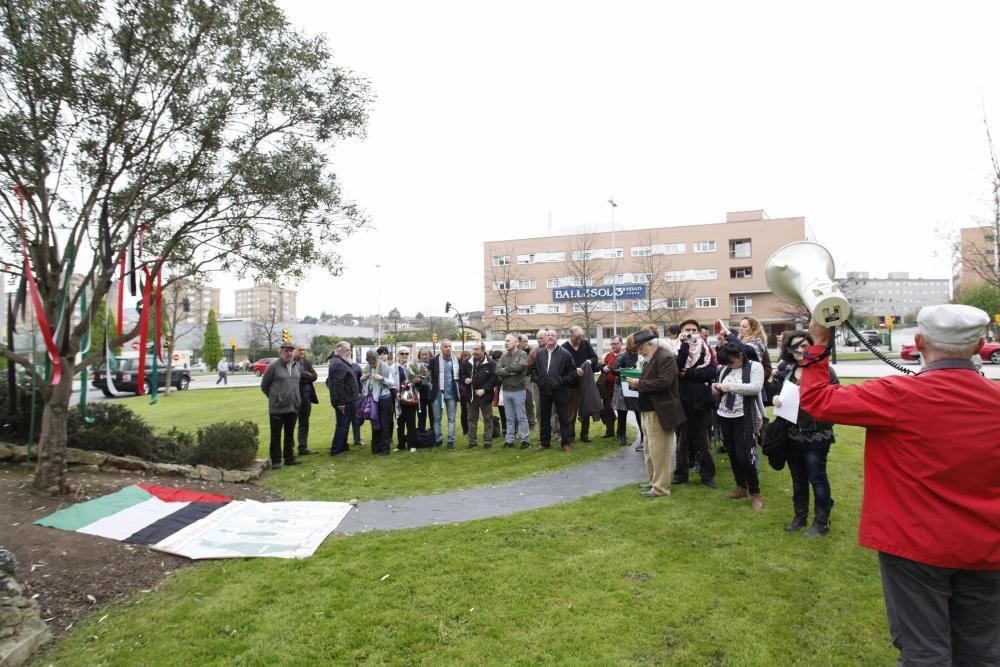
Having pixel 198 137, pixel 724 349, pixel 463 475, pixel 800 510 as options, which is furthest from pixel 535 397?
pixel 198 137

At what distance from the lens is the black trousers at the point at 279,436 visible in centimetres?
896

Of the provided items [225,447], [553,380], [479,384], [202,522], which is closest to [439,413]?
[479,384]

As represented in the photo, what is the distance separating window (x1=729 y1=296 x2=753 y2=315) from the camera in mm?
51312

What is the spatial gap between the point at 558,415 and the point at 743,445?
3907 mm

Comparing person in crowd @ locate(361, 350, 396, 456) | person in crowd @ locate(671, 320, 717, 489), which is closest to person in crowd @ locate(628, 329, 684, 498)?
person in crowd @ locate(671, 320, 717, 489)

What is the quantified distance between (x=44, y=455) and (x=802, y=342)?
777 centimetres

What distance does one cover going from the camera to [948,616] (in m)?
2.35

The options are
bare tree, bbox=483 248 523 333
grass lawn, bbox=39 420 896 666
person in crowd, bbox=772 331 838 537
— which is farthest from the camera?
bare tree, bbox=483 248 523 333

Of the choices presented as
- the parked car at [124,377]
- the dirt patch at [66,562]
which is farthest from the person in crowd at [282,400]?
the parked car at [124,377]

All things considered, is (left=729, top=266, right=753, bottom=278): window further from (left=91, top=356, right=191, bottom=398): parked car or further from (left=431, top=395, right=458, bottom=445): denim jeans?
(left=431, top=395, right=458, bottom=445): denim jeans

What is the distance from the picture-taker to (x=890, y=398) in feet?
7.84

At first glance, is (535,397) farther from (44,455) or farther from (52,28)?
(52,28)

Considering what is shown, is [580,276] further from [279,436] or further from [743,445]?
[743,445]

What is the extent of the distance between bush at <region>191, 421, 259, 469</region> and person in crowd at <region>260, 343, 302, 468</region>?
50 centimetres
